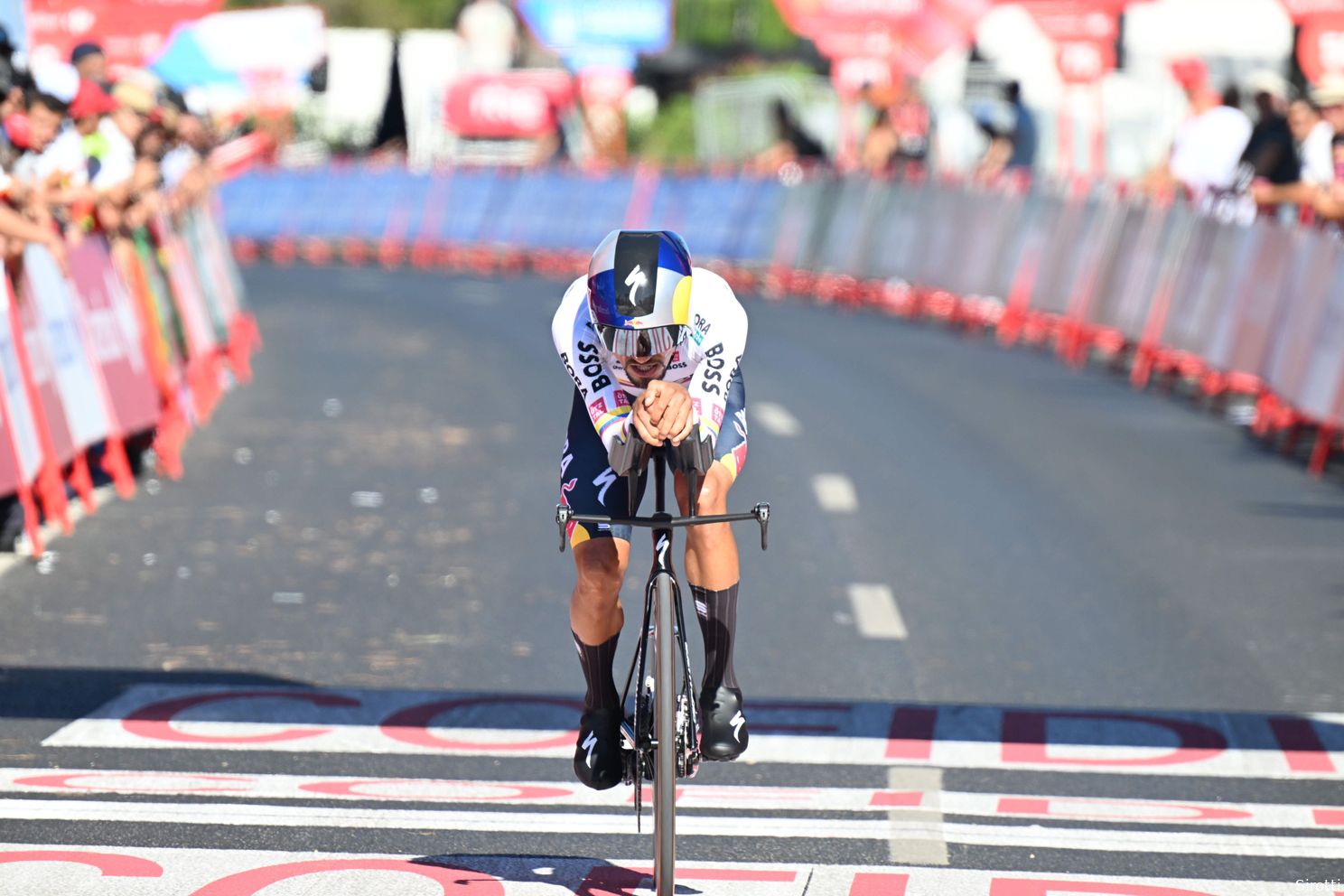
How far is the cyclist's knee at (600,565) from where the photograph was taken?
6.05 metres

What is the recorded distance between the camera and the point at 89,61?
1467 cm

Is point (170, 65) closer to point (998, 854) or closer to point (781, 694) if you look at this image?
point (781, 694)

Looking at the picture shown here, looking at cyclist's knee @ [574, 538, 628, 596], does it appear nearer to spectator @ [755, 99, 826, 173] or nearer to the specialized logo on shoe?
the specialized logo on shoe

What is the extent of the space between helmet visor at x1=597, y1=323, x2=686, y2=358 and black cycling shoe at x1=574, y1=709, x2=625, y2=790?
42.6 inches

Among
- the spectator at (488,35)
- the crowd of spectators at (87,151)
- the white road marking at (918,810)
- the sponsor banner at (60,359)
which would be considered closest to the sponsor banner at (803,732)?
the white road marking at (918,810)

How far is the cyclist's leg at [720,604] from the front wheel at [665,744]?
337 mm

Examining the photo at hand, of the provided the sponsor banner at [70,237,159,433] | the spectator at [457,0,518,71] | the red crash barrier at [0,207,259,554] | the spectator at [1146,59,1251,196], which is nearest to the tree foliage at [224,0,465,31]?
the spectator at [457,0,518,71]

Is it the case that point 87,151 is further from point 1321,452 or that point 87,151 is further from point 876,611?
point 1321,452

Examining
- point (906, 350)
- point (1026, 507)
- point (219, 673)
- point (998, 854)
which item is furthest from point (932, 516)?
point (906, 350)

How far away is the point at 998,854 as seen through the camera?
6512mm

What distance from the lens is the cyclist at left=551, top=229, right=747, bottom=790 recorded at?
5.61 m

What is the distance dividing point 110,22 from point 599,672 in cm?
1959

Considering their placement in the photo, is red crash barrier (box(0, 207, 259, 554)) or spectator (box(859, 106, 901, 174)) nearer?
red crash barrier (box(0, 207, 259, 554))

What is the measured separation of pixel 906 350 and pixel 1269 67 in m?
9.81
